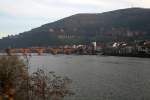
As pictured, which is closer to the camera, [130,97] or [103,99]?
[103,99]

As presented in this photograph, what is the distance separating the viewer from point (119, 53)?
160250 millimetres

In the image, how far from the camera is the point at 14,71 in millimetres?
14516

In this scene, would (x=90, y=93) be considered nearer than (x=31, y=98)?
No

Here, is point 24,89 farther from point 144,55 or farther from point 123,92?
point 144,55

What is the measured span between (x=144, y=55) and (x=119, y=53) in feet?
65.3

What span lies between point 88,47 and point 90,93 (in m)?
157

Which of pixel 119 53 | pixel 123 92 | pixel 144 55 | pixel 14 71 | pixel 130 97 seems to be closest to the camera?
pixel 14 71

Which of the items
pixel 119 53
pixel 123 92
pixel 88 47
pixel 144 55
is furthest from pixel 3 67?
pixel 88 47

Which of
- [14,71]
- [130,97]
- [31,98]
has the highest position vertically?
[14,71]

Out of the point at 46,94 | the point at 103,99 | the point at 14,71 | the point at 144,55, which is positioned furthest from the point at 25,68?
the point at 144,55

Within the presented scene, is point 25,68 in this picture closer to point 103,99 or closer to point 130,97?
point 103,99

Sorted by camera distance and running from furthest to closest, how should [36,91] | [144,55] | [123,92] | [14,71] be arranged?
1. [144,55]
2. [123,92]
3. [14,71]
4. [36,91]

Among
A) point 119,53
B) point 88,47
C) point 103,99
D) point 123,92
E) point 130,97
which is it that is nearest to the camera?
point 103,99

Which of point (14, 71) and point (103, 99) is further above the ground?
point (14, 71)
